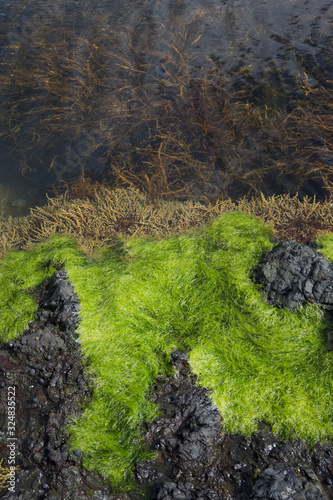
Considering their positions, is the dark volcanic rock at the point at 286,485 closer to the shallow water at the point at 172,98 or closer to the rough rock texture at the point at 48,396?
the rough rock texture at the point at 48,396

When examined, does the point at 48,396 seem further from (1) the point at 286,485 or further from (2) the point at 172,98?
(2) the point at 172,98

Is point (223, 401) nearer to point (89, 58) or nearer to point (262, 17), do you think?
point (89, 58)

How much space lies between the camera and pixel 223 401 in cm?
260

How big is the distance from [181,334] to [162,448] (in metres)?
0.89

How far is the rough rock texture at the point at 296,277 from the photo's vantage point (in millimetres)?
3078

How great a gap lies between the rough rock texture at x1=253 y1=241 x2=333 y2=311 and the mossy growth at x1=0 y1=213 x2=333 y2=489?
→ 0.10 meters

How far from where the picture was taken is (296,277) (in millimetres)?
3164

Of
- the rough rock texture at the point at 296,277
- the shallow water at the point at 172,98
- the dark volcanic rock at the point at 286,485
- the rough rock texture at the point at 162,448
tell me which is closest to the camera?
the dark volcanic rock at the point at 286,485

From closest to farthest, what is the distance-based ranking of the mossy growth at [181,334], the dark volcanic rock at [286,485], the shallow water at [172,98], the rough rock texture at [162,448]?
the dark volcanic rock at [286,485] → the rough rock texture at [162,448] → the mossy growth at [181,334] → the shallow water at [172,98]

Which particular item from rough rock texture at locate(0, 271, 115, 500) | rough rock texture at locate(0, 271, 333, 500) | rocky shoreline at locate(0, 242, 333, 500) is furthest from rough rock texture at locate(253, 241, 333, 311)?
rough rock texture at locate(0, 271, 115, 500)

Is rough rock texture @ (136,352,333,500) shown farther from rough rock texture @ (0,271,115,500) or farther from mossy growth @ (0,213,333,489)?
rough rock texture @ (0,271,115,500)

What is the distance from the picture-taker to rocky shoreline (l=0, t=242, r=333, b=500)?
7.30ft

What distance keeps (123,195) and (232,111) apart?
2184mm

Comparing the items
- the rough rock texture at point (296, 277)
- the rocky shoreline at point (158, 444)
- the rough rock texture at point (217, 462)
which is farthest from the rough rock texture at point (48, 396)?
the rough rock texture at point (296, 277)
